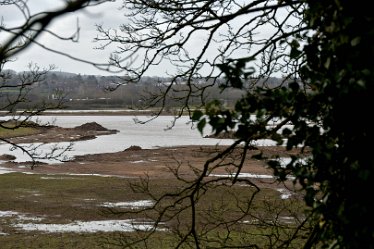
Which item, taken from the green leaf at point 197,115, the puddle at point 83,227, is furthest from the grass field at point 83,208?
the green leaf at point 197,115

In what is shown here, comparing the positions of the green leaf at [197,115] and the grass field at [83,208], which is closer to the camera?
the green leaf at [197,115]

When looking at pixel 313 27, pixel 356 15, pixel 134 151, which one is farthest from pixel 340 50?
pixel 134 151

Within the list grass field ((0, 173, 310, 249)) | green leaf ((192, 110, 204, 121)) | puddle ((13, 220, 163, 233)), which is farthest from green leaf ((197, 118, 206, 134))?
puddle ((13, 220, 163, 233))

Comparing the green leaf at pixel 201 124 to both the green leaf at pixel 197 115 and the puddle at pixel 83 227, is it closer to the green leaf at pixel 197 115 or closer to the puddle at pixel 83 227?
the green leaf at pixel 197 115

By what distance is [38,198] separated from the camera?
25.0 meters

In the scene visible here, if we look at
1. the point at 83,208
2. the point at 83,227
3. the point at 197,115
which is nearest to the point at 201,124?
the point at 197,115

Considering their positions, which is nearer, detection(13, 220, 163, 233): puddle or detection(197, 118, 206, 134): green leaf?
detection(197, 118, 206, 134): green leaf

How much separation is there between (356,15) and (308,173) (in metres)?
0.85

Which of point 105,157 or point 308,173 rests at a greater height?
point 308,173

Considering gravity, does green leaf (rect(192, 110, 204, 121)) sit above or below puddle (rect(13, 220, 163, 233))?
above

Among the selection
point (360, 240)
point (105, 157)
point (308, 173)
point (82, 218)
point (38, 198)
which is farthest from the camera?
point (105, 157)

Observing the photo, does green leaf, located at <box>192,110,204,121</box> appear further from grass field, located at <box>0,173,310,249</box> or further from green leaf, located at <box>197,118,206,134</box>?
grass field, located at <box>0,173,310,249</box>

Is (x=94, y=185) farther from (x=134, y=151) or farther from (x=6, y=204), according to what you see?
(x=134, y=151)

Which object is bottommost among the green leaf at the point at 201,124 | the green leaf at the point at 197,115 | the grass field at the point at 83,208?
the grass field at the point at 83,208
